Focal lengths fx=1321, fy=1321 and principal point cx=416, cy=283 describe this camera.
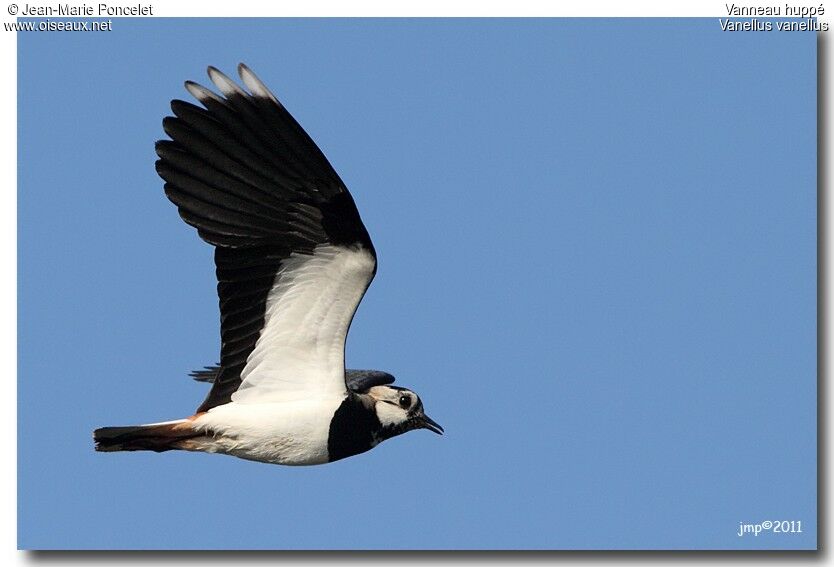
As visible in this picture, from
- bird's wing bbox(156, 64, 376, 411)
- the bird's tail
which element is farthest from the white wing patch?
the bird's tail

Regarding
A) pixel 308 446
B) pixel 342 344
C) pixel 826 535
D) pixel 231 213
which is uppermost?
pixel 231 213

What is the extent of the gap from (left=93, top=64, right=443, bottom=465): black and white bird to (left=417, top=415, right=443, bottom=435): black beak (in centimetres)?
50

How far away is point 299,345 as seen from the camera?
30.3 feet

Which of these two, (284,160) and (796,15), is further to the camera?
(796,15)

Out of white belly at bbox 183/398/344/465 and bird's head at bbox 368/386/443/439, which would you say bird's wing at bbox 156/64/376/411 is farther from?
bird's head at bbox 368/386/443/439

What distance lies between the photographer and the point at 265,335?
30.3 feet

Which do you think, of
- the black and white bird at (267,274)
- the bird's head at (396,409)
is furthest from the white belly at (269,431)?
the bird's head at (396,409)

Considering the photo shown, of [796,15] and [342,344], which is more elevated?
[796,15]

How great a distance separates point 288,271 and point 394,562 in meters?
2.19

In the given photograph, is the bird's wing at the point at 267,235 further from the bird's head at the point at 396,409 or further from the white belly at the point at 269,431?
the bird's head at the point at 396,409

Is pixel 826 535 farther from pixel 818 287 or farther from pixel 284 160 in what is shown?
pixel 284 160

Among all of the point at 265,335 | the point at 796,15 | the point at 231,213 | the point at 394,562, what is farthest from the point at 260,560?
the point at 796,15

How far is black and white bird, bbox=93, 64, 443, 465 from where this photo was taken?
8.85m
